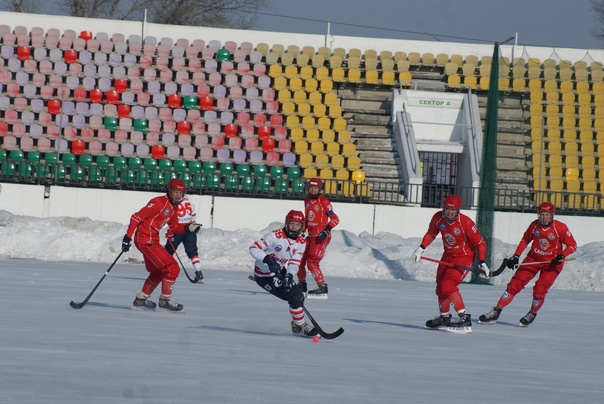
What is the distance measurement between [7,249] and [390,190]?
9054 millimetres

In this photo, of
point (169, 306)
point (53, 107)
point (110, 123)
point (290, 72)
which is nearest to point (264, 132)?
point (290, 72)

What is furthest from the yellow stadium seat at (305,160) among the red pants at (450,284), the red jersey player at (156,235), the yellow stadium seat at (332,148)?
the red pants at (450,284)

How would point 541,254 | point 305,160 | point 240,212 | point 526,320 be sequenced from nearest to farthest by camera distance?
point 526,320
point 541,254
point 240,212
point 305,160

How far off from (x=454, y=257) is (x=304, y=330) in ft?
7.97

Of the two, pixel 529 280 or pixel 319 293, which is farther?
pixel 319 293

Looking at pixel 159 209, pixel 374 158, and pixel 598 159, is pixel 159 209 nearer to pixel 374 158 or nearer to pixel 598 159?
pixel 374 158

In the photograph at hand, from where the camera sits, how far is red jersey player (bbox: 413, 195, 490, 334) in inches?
444

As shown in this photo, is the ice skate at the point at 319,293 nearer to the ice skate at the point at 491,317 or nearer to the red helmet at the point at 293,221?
the ice skate at the point at 491,317

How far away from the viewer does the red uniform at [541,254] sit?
12609 millimetres

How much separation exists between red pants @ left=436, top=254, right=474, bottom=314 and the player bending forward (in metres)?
2.01

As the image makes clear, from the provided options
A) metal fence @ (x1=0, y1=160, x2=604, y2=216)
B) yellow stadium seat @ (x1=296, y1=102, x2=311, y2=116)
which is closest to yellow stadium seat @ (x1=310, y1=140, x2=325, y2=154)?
yellow stadium seat @ (x1=296, y1=102, x2=311, y2=116)

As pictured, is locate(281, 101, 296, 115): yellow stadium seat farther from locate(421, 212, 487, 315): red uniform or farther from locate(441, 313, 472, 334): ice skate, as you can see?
locate(441, 313, 472, 334): ice skate

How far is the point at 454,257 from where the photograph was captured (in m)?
11.5

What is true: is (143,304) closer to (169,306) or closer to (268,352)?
(169,306)
